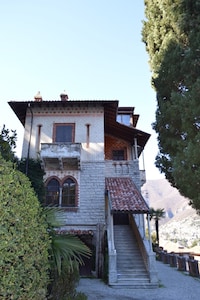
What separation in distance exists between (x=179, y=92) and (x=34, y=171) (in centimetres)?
1040

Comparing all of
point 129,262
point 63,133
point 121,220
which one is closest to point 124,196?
point 129,262

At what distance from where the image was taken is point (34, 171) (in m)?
16.0

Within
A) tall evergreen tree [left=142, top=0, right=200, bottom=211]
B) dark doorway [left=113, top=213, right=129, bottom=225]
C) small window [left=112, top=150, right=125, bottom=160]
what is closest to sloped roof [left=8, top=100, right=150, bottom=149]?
small window [left=112, top=150, right=125, bottom=160]

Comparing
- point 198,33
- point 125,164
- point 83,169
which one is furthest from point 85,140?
point 198,33

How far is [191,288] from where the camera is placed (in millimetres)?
11188

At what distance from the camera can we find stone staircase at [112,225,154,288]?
11.8 metres

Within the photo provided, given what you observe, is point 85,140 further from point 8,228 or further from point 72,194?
point 8,228

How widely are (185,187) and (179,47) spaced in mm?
7430

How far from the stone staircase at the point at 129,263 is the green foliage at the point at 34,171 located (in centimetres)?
589

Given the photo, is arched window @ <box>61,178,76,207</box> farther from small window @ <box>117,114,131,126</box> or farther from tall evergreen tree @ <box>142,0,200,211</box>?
small window @ <box>117,114,131,126</box>

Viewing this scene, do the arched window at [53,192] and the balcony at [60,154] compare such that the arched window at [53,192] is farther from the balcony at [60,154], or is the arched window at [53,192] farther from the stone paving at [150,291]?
the stone paving at [150,291]

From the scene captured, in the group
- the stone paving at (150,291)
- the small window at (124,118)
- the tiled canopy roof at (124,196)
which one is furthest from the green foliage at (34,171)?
the small window at (124,118)

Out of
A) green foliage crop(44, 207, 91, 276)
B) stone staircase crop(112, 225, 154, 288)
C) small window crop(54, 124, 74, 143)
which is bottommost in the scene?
stone staircase crop(112, 225, 154, 288)

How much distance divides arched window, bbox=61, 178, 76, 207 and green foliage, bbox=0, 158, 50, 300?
39.3ft
